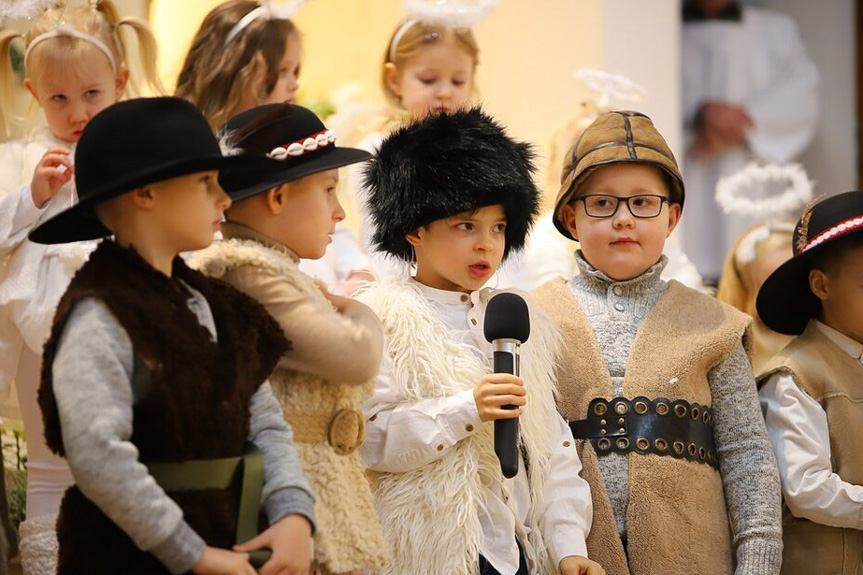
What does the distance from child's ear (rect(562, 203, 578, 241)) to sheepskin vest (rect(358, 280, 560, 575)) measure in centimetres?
37

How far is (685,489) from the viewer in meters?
2.52

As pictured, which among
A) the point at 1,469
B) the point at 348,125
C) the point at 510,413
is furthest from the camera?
the point at 348,125

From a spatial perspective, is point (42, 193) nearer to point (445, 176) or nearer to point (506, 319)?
point (445, 176)

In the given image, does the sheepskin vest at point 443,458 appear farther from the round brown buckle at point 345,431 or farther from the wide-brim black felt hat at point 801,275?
the wide-brim black felt hat at point 801,275

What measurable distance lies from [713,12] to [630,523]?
4412mm

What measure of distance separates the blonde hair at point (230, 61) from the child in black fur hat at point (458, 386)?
2.55 ft

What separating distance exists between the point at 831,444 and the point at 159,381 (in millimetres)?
1588

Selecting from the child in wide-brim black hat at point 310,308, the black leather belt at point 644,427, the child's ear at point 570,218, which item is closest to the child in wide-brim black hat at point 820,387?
the black leather belt at point 644,427

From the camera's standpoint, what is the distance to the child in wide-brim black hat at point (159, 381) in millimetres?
1687

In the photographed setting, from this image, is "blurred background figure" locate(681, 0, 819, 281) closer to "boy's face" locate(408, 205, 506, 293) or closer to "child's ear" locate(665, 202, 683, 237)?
"child's ear" locate(665, 202, 683, 237)

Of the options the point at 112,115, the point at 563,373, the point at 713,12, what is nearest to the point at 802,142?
the point at 713,12

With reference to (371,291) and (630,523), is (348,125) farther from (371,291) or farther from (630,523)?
(630,523)

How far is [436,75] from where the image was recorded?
3.77 metres

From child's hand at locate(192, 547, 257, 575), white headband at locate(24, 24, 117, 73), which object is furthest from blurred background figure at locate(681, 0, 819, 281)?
child's hand at locate(192, 547, 257, 575)
